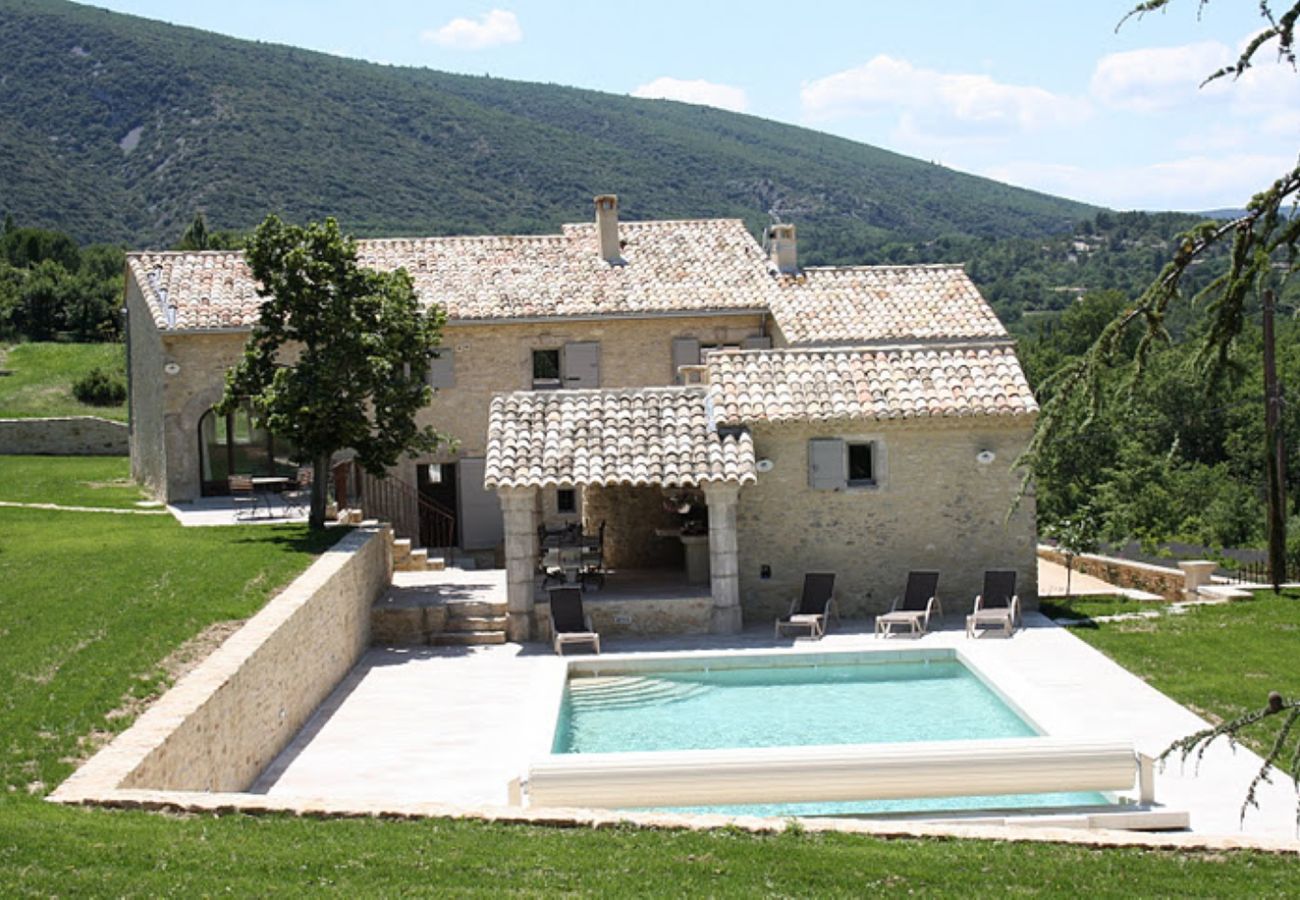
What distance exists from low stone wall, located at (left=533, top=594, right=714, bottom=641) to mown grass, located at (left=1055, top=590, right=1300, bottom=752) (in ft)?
18.1

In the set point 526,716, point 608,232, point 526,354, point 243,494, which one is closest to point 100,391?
point 243,494

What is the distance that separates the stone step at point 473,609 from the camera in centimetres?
2280

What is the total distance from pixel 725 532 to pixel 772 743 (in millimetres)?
6251

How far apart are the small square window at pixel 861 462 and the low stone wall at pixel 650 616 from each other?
3163 mm

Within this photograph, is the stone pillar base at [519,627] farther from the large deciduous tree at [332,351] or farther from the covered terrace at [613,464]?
the large deciduous tree at [332,351]

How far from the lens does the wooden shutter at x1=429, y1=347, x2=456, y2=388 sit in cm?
3072

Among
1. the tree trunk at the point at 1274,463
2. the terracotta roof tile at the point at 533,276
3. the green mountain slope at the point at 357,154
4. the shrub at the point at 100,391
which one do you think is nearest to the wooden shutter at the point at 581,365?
the terracotta roof tile at the point at 533,276

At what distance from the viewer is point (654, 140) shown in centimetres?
14762

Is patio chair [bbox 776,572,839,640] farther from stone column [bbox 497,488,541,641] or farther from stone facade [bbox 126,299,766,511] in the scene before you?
stone facade [bbox 126,299,766,511]

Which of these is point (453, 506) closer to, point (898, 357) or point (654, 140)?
point (898, 357)

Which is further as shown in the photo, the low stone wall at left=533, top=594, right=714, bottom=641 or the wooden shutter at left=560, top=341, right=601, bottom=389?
the wooden shutter at left=560, top=341, right=601, bottom=389

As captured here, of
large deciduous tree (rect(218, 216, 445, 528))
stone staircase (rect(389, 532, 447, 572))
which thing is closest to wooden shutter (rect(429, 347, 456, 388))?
stone staircase (rect(389, 532, 447, 572))

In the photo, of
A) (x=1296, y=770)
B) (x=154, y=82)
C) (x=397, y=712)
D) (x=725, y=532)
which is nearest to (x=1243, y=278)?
(x=1296, y=770)

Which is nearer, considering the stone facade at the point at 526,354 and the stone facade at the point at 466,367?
the stone facade at the point at 466,367
